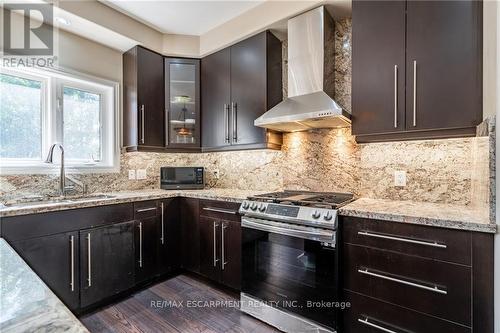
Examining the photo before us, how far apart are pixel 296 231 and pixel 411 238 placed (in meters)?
0.68

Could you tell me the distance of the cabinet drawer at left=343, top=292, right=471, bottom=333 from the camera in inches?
52.9

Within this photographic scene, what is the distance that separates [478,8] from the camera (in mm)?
1470

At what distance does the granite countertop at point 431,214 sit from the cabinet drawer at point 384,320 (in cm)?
52

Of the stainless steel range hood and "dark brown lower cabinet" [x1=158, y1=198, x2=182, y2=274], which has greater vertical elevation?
the stainless steel range hood

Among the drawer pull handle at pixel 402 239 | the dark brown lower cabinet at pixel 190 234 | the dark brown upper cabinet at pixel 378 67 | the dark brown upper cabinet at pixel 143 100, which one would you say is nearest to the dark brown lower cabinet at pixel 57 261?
the dark brown lower cabinet at pixel 190 234

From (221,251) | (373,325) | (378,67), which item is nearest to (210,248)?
(221,251)

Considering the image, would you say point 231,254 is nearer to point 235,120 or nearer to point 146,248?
point 146,248

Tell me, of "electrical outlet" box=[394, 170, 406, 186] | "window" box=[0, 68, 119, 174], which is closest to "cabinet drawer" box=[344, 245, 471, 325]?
"electrical outlet" box=[394, 170, 406, 186]

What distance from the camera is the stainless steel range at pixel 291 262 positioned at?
65.0 inches

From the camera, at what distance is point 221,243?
2.33 meters

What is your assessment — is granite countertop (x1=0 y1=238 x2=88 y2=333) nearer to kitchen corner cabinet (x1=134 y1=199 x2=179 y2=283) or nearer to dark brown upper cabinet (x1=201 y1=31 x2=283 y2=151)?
kitchen corner cabinet (x1=134 y1=199 x2=179 y2=283)

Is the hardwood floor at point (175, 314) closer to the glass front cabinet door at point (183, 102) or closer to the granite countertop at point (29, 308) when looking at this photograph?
the granite countertop at point (29, 308)

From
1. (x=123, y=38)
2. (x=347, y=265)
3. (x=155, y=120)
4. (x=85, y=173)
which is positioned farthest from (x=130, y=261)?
(x=123, y=38)

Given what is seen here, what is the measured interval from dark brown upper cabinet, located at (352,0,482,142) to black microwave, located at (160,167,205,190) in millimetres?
1867
